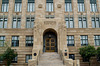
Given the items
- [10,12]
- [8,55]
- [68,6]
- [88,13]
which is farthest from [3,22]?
[88,13]

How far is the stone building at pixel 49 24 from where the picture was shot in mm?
30062

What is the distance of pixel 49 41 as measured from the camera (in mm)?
31828

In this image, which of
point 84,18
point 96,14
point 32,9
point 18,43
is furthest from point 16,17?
point 96,14

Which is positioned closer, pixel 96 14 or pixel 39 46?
pixel 39 46

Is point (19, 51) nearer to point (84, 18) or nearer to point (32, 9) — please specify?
point (32, 9)

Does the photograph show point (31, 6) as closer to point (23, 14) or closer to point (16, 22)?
point (23, 14)

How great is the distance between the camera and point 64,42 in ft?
91.6

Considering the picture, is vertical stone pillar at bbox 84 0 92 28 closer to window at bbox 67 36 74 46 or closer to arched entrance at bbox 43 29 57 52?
window at bbox 67 36 74 46

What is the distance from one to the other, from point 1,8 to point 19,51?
11.8 m

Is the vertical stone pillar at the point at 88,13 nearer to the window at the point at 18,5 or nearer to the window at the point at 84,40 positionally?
the window at the point at 84,40

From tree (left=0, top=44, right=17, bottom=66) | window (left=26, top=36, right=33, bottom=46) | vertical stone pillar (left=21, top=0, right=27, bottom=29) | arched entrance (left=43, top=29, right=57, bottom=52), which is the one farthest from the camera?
vertical stone pillar (left=21, top=0, right=27, bottom=29)

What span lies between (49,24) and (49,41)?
14.7 ft

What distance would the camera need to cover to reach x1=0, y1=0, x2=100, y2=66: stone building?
3006cm

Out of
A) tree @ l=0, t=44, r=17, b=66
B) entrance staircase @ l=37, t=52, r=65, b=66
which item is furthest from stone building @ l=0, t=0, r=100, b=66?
entrance staircase @ l=37, t=52, r=65, b=66
